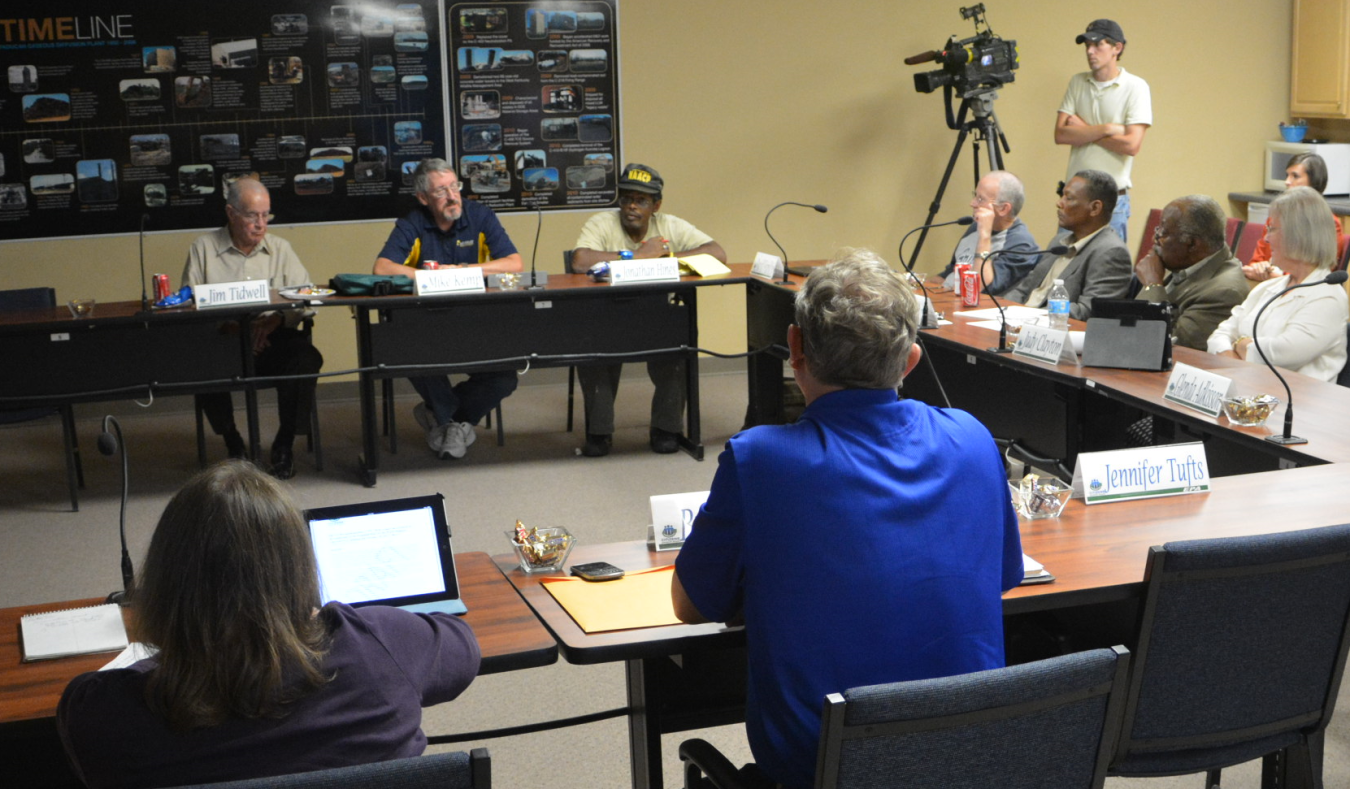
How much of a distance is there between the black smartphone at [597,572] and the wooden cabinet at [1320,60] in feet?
20.2

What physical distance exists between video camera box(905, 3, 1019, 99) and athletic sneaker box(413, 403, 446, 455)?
9.76ft

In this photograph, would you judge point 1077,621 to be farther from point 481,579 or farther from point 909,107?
point 909,107

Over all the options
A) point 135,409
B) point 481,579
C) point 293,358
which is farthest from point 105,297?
point 481,579

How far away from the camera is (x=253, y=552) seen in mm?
1274

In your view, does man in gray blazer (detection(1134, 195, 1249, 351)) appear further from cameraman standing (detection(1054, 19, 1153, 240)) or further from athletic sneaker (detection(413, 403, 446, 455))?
athletic sneaker (detection(413, 403, 446, 455))

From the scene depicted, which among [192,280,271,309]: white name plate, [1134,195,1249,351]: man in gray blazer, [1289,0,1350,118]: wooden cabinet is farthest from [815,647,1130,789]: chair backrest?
[1289,0,1350,118]: wooden cabinet

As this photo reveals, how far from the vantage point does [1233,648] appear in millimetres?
1791

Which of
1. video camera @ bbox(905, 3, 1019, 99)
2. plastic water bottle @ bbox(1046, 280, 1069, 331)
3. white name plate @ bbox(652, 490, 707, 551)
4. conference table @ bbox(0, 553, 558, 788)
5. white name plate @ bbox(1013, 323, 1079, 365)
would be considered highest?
video camera @ bbox(905, 3, 1019, 99)

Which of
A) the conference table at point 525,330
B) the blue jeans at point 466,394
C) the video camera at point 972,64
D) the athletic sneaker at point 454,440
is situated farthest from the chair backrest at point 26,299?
the video camera at point 972,64

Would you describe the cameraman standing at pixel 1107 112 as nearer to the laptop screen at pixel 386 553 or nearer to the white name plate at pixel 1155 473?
the white name plate at pixel 1155 473

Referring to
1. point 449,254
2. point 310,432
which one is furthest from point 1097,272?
point 310,432

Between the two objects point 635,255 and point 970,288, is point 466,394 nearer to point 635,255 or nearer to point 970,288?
point 635,255

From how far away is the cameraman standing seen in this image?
636 centimetres

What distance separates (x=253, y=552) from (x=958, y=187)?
6.17 m
